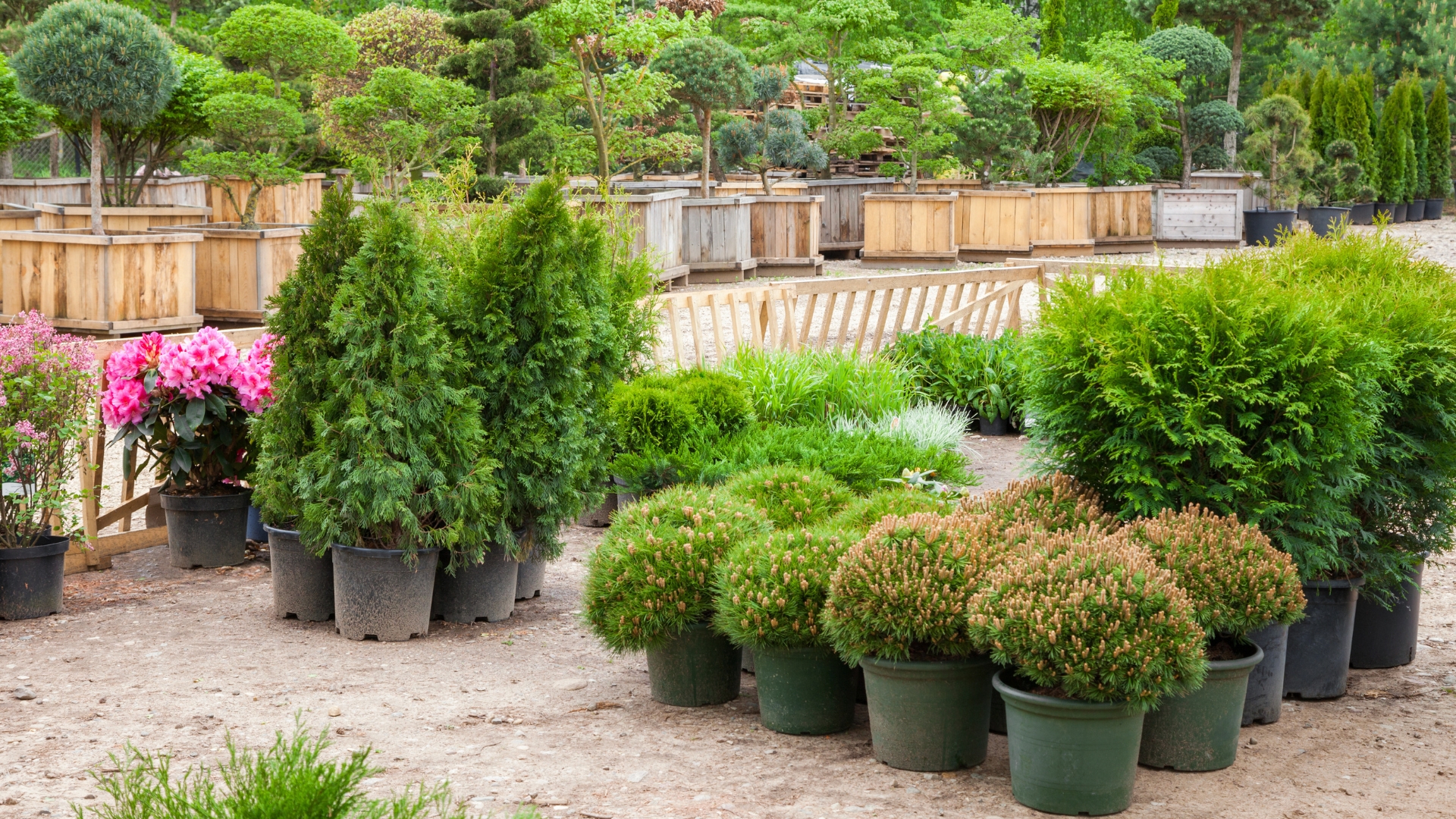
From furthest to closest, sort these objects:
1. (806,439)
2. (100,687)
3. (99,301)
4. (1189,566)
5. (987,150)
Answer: (987,150) < (99,301) < (806,439) < (100,687) < (1189,566)

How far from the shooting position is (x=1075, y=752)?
3424 mm

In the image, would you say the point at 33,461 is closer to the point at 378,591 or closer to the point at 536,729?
the point at 378,591

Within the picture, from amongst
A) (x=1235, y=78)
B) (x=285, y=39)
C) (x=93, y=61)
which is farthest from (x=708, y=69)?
(x=1235, y=78)

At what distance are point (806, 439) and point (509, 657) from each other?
2139mm

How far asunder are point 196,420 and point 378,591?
1.31 m

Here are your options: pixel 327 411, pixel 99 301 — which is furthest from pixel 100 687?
pixel 99 301

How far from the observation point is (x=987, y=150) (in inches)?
757

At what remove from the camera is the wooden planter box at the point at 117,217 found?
510 inches

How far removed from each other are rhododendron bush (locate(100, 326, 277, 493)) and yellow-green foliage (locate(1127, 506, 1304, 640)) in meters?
3.63

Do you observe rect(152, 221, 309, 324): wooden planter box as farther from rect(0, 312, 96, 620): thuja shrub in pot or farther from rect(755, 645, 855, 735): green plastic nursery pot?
rect(755, 645, 855, 735): green plastic nursery pot

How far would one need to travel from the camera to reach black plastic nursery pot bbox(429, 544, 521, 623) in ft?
17.3

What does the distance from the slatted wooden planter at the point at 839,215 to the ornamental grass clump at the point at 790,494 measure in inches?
590

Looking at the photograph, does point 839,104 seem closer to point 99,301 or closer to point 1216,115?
point 1216,115

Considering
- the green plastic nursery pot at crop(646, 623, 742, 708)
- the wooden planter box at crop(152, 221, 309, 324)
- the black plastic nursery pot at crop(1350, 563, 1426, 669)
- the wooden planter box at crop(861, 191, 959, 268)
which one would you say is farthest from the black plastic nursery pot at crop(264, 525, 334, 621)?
the wooden planter box at crop(861, 191, 959, 268)
